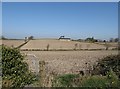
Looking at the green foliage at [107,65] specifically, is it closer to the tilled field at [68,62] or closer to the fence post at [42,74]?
the tilled field at [68,62]

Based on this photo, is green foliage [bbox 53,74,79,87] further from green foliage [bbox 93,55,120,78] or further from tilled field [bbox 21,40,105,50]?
tilled field [bbox 21,40,105,50]

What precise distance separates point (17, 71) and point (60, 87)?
126cm

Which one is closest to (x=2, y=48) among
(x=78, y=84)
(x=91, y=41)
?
(x=78, y=84)

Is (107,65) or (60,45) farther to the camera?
(60,45)

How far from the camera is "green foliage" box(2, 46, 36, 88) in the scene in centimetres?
759

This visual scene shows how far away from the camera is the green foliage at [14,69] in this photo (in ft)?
24.9

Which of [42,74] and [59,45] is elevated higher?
[42,74]

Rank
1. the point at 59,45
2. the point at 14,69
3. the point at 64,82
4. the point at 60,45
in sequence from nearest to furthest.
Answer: the point at 14,69 < the point at 64,82 < the point at 59,45 < the point at 60,45

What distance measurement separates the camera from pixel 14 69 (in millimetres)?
7789

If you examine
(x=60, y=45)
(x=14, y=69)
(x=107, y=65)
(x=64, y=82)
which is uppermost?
(x=14, y=69)

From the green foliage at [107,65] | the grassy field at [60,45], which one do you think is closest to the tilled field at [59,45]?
the grassy field at [60,45]

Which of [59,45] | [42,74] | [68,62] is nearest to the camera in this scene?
[42,74]

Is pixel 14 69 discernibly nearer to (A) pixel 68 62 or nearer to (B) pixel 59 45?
(A) pixel 68 62

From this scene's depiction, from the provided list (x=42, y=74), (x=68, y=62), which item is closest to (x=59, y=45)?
(x=68, y=62)
